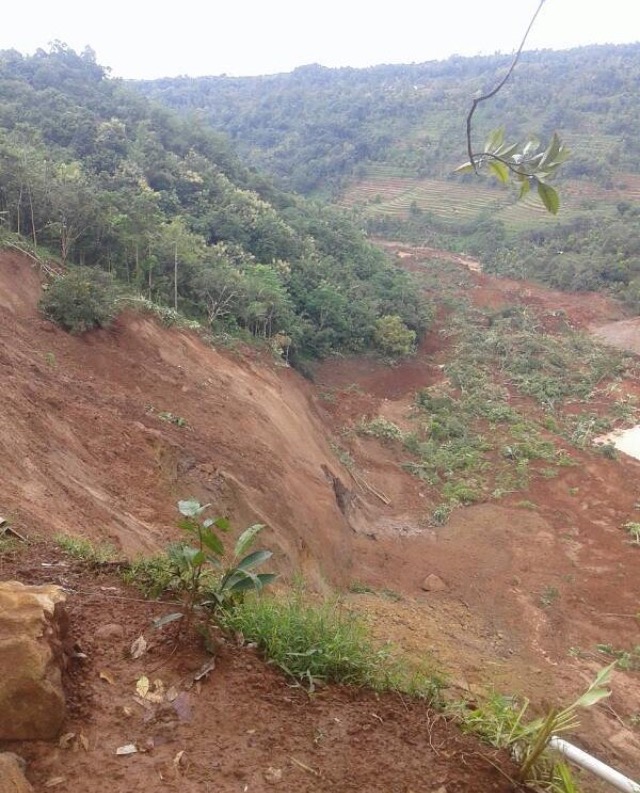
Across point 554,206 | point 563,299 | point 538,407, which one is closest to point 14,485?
point 554,206

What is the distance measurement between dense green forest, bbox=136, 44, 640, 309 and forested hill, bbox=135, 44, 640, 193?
0.15m

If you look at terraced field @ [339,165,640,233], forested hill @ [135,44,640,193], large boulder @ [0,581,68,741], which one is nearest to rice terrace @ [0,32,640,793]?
large boulder @ [0,581,68,741]

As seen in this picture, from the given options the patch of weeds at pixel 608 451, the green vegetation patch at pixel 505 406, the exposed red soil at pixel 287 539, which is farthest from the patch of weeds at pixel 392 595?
the patch of weeds at pixel 608 451

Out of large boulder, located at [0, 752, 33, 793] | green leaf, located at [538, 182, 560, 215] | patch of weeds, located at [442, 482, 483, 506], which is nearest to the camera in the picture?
green leaf, located at [538, 182, 560, 215]

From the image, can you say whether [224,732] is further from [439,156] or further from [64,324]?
[439,156]

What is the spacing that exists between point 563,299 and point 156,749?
3426cm

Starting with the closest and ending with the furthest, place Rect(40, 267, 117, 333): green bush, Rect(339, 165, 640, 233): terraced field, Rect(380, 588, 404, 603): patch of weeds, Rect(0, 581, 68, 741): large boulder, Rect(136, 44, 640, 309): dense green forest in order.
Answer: Rect(0, 581, 68, 741): large boulder, Rect(380, 588, 404, 603): patch of weeds, Rect(40, 267, 117, 333): green bush, Rect(136, 44, 640, 309): dense green forest, Rect(339, 165, 640, 233): terraced field

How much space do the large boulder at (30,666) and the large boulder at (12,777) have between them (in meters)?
0.17

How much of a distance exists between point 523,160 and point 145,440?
772 cm

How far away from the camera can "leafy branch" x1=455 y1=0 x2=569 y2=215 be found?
1776 mm

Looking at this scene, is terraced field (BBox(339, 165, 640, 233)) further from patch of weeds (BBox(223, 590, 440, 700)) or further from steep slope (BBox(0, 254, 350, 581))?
patch of weeds (BBox(223, 590, 440, 700))

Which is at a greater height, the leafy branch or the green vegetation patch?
the leafy branch

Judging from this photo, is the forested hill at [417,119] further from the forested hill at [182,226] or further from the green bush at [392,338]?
the green bush at [392,338]

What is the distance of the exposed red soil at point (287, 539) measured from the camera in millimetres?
2766
